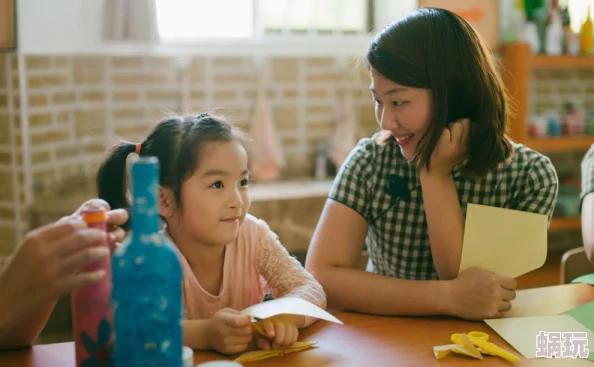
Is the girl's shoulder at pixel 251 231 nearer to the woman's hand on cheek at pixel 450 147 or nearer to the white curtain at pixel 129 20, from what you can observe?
the woman's hand on cheek at pixel 450 147

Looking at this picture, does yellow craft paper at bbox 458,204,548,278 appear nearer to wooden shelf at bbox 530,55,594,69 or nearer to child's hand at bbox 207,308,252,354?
child's hand at bbox 207,308,252,354

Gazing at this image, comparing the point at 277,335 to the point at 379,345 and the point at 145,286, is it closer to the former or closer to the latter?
the point at 379,345

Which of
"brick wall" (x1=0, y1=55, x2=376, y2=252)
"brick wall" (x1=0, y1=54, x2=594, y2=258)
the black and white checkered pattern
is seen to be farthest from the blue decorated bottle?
"brick wall" (x1=0, y1=55, x2=376, y2=252)

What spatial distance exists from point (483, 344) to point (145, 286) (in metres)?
0.58

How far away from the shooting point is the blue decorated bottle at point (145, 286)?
769 mm

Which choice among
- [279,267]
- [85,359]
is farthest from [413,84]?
[85,359]

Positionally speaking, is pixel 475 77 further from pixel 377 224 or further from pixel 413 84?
pixel 377 224

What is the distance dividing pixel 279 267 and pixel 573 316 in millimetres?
Answer: 548

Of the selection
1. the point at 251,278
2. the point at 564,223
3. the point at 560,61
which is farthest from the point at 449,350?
the point at 560,61

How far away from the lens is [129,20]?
3.16 metres

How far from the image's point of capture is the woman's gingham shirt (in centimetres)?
153

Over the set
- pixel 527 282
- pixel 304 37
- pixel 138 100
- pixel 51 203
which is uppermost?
pixel 304 37

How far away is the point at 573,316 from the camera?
1258mm

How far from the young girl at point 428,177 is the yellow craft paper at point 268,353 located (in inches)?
9.7
